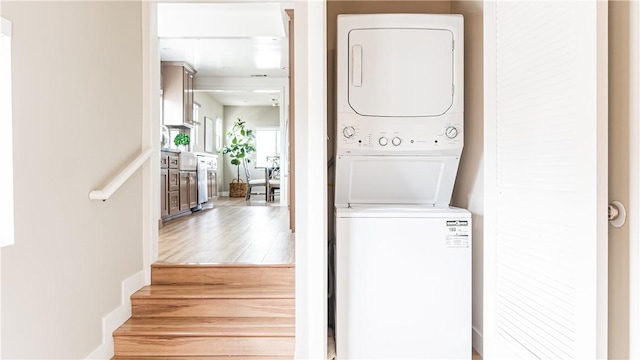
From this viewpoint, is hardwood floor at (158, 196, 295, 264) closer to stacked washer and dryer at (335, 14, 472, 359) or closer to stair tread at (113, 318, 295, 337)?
stair tread at (113, 318, 295, 337)

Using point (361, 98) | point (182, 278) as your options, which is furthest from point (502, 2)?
point (182, 278)

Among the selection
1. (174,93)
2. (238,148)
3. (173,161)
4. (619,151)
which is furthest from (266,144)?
(619,151)

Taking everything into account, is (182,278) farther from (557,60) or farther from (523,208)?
(557,60)

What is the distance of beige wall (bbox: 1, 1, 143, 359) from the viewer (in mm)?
1398

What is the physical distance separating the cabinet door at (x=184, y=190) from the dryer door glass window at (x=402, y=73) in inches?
151

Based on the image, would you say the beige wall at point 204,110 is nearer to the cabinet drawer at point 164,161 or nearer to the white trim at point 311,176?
the cabinet drawer at point 164,161

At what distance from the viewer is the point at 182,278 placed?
2439 mm

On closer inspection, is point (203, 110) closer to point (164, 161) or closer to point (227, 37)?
point (227, 37)

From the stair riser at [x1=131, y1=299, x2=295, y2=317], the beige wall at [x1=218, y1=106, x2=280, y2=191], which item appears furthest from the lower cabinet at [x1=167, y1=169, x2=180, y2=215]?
the beige wall at [x1=218, y1=106, x2=280, y2=191]

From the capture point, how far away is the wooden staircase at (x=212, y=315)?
2018 millimetres

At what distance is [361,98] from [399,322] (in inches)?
45.1

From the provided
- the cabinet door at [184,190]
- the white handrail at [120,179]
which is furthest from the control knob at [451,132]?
the cabinet door at [184,190]

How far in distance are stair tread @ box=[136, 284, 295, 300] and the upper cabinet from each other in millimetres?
4689

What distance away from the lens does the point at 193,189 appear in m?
5.66
